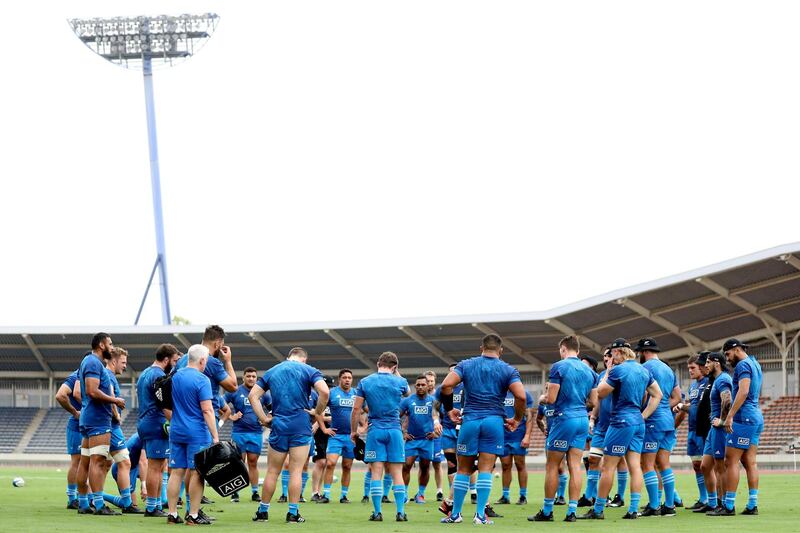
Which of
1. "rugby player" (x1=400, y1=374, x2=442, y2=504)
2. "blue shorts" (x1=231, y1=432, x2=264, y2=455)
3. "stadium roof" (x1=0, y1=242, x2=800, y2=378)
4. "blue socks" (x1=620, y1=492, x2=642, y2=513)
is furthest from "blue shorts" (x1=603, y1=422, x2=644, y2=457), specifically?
"stadium roof" (x1=0, y1=242, x2=800, y2=378)

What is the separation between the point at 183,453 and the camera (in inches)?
533

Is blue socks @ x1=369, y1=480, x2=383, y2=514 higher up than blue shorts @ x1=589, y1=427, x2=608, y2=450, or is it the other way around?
blue shorts @ x1=589, y1=427, x2=608, y2=450

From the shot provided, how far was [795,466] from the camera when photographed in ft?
116

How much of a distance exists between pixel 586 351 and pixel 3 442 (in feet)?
81.1

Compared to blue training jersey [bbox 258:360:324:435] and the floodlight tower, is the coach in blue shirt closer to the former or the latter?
blue training jersey [bbox 258:360:324:435]

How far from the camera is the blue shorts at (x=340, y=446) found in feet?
65.8

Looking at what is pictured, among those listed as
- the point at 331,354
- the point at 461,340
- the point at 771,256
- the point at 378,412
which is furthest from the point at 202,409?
the point at 331,354

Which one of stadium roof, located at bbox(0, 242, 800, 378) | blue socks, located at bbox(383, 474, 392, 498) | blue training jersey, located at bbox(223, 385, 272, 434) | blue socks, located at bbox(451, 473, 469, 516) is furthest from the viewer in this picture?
stadium roof, located at bbox(0, 242, 800, 378)

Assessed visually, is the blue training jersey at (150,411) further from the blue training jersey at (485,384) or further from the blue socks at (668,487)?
the blue socks at (668,487)

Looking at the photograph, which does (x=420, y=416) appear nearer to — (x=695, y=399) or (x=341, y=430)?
(x=341, y=430)

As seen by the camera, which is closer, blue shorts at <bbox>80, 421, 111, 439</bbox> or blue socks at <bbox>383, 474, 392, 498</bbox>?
blue shorts at <bbox>80, 421, 111, 439</bbox>

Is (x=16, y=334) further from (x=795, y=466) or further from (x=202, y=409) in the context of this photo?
(x=202, y=409)

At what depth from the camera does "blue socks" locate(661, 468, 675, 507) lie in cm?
1558

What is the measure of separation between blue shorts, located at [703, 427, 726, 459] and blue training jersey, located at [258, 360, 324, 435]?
5.29 m
